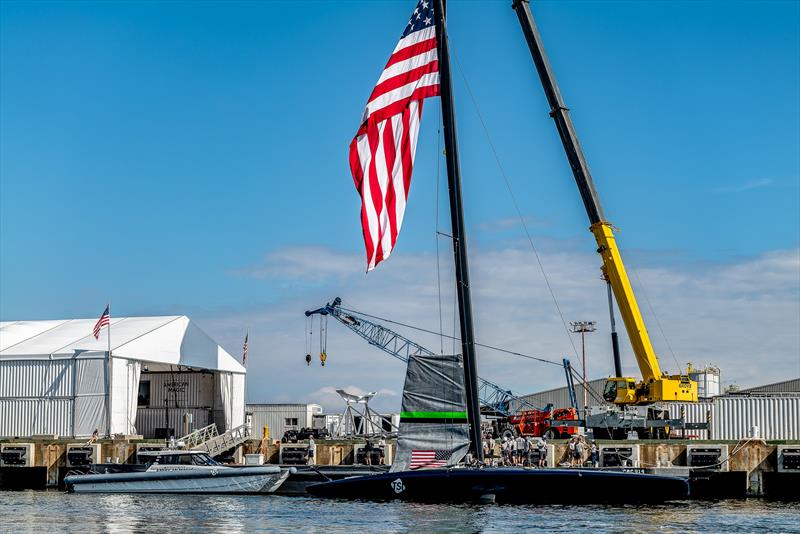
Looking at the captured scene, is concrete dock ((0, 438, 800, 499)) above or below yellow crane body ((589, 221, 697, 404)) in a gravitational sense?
below

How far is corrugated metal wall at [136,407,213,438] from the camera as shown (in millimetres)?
70062

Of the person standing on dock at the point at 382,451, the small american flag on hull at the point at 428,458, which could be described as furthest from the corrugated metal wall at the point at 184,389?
the small american flag on hull at the point at 428,458

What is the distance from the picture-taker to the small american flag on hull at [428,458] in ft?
121

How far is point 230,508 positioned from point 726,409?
27.9m

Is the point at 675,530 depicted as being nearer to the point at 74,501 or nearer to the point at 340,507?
the point at 340,507

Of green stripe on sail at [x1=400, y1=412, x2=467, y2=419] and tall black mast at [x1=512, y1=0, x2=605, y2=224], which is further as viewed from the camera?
tall black mast at [x1=512, y1=0, x2=605, y2=224]

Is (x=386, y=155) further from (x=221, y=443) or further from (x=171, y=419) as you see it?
(x=171, y=419)

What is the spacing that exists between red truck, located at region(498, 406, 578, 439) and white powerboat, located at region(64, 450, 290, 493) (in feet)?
48.2

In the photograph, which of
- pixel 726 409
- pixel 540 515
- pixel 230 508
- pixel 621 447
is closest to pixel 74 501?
pixel 230 508

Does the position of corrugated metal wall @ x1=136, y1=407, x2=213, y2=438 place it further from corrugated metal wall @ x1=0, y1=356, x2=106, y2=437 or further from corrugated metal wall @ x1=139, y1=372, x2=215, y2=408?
corrugated metal wall @ x1=0, y1=356, x2=106, y2=437

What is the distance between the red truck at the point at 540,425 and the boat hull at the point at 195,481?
47.7 feet

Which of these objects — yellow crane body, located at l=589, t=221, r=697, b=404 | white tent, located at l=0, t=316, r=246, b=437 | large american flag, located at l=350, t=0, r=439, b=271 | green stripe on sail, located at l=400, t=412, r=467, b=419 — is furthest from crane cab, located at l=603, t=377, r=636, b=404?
white tent, located at l=0, t=316, r=246, b=437

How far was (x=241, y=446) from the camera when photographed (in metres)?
55.6

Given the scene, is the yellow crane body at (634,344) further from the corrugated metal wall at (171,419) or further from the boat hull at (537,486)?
the corrugated metal wall at (171,419)
